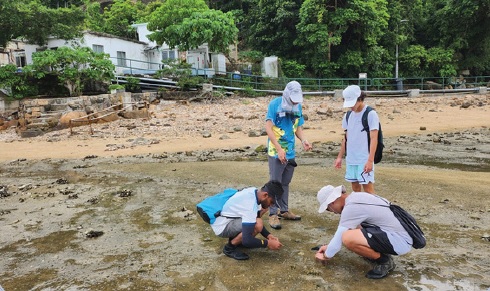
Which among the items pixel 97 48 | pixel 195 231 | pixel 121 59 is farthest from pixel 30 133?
pixel 121 59

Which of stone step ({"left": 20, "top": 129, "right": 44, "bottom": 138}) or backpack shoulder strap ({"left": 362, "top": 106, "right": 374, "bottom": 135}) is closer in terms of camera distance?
backpack shoulder strap ({"left": 362, "top": 106, "right": 374, "bottom": 135})

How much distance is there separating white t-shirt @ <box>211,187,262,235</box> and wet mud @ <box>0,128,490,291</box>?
0.39 m

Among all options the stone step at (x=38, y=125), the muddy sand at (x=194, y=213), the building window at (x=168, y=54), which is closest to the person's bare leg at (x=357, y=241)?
the muddy sand at (x=194, y=213)

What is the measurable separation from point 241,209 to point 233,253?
1.74 ft

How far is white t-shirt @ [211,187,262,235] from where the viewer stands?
3586 mm

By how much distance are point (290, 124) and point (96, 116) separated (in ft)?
45.9

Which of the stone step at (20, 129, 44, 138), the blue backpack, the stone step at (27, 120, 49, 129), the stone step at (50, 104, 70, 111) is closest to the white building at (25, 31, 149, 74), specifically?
the stone step at (50, 104, 70, 111)

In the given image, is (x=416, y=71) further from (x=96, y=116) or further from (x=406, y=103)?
(x=96, y=116)

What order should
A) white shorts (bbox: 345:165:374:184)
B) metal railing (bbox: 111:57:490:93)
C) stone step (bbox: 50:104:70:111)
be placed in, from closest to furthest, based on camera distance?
white shorts (bbox: 345:165:374:184) → stone step (bbox: 50:104:70:111) → metal railing (bbox: 111:57:490:93)

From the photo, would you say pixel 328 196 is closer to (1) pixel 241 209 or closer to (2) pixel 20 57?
(1) pixel 241 209

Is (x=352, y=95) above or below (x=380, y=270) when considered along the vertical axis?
above

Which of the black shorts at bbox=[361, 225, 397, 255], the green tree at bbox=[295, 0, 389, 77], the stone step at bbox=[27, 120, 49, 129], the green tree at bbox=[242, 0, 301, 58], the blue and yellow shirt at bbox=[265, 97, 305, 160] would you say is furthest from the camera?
the green tree at bbox=[242, 0, 301, 58]

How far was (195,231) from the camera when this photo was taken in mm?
4668

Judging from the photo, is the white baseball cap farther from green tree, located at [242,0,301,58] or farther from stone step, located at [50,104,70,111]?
green tree, located at [242,0,301,58]
